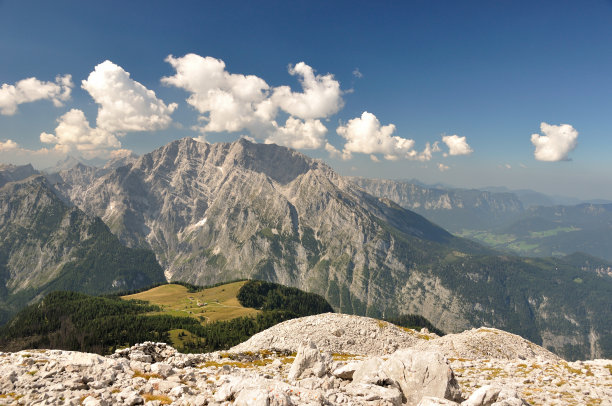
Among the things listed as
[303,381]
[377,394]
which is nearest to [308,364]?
[303,381]

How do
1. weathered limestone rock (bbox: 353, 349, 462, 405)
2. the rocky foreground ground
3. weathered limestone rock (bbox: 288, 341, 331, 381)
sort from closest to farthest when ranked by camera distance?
the rocky foreground ground < weathered limestone rock (bbox: 353, 349, 462, 405) < weathered limestone rock (bbox: 288, 341, 331, 381)

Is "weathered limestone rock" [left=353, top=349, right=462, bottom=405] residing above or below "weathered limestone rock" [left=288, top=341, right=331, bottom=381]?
above

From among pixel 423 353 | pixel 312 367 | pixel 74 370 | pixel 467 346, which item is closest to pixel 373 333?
pixel 467 346

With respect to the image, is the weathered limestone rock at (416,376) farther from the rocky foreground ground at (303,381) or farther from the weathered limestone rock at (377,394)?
the weathered limestone rock at (377,394)

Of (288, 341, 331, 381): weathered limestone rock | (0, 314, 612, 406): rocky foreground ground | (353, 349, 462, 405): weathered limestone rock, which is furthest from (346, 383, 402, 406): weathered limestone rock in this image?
(288, 341, 331, 381): weathered limestone rock

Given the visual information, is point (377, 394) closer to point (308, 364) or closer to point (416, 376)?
point (416, 376)

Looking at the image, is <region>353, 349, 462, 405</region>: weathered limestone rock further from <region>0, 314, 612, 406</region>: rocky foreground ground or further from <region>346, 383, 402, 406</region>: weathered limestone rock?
<region>346, 383, 402, 406</region>: weathered limestone rock

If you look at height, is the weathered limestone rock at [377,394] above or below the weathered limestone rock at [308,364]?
above

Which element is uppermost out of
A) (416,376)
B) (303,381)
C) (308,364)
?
(416,376)

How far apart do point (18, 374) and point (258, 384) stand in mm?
21406

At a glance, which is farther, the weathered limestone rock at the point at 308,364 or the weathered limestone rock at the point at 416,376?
the weathered limestone rock at the point at 308,364

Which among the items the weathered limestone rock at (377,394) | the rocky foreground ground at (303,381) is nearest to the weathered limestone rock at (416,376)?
the rocky foreground ground at (303,381)

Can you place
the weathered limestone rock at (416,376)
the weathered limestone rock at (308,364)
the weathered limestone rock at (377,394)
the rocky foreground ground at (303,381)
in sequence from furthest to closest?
the weathered limestone rock at (308,364), the weathered limestone rock at (416,376), the weathered limestone rock at (377,394), the rocky foreground ground at (303,381)

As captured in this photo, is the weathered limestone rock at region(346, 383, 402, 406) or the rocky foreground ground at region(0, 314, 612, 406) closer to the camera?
the rocky foreground ground at region(0, 314, 612, 406)
